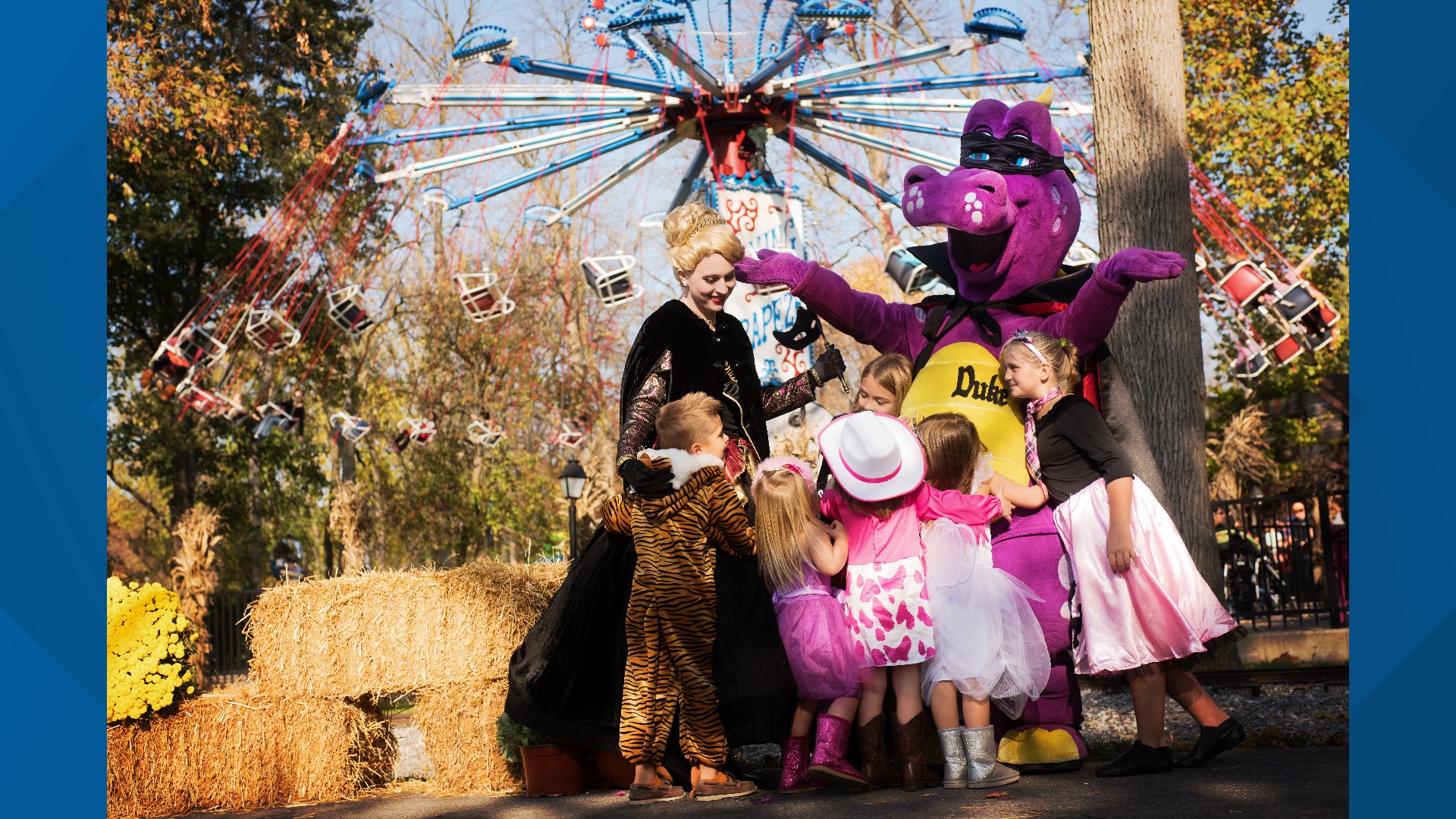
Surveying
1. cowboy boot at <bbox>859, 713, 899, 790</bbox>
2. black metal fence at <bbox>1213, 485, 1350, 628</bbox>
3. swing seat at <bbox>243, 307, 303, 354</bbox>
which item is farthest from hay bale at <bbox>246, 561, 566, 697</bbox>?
black metal fence at <bbox>1213, 485, 1350, 628</bbox>

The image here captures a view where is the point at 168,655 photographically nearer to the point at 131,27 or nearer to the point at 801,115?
the point at 801,115

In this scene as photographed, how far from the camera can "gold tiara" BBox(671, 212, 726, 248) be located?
463cm

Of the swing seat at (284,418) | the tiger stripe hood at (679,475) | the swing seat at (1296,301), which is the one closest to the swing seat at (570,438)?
the swing seat at (284,418)

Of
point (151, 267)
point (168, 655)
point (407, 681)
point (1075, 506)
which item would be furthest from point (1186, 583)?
point (151, 267)

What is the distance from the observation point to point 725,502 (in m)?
4.17

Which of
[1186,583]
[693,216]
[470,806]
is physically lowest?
[470,806]

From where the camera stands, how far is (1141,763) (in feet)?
13.0

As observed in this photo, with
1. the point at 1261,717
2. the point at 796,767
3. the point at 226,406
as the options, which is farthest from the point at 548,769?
the point at 226,406

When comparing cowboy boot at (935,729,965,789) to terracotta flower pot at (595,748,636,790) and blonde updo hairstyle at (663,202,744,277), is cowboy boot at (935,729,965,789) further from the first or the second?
blonde updo hairstyle at (663,202,744,277)

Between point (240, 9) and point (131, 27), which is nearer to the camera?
point (131, 27)

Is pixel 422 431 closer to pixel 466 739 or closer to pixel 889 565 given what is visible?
pixel 466 739

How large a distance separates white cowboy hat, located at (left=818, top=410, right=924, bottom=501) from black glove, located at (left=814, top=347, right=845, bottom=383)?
88 cm

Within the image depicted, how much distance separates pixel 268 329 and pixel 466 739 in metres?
7.53

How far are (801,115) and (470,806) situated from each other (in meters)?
8.27
